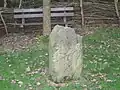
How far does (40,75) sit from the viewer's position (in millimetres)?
7383

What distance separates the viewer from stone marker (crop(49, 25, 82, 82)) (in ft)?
22.5

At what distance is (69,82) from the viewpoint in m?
7.05

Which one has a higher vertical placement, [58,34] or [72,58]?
[58,34]

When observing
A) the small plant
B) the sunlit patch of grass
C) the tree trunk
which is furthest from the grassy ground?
the tree trunk

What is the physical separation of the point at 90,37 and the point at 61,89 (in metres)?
4.45

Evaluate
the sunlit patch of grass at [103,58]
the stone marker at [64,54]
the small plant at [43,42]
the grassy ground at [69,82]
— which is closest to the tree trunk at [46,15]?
the small plant at [43,42]

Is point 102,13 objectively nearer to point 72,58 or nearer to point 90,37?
point 90,37

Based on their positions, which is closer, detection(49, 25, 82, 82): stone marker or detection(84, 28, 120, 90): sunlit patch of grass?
detection(49, 25, 82, 82): stone marker

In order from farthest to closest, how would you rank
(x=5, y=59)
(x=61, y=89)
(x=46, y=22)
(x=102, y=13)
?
(x=102, y=13) → (x=46, y=22) → (x=5, y=59) → (x=61, y=89)

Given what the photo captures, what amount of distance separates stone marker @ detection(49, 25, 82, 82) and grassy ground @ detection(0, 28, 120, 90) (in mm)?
213

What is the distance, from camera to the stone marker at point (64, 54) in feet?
22.5

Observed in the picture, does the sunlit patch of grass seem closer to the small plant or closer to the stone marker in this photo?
the stone marker

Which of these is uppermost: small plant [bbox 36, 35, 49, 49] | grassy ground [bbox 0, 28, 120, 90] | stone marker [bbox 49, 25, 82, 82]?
stone marker [bbox 49, 25, 82, 82]

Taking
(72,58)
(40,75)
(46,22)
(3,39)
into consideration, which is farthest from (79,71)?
(3,39)
